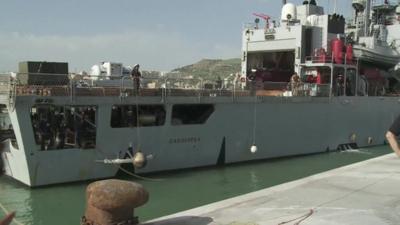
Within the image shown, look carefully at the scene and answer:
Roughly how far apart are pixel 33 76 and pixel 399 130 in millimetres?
11602

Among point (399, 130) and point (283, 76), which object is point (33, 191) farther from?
point (283, 76)

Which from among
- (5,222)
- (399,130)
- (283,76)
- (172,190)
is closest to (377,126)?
(283,76)

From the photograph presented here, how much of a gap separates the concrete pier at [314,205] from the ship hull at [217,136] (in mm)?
7284

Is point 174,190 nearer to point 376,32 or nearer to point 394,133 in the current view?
point 394,133

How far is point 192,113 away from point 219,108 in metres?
1.01

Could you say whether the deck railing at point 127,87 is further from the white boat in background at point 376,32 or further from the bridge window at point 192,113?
the white boat in background at point 376,32

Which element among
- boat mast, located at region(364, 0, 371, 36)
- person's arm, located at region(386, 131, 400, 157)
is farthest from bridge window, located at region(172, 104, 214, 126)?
boat mast, located at region(364, 0, 371, 36)

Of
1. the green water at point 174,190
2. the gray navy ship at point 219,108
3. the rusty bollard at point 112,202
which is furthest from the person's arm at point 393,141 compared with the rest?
the gray navy ship at point 219,108

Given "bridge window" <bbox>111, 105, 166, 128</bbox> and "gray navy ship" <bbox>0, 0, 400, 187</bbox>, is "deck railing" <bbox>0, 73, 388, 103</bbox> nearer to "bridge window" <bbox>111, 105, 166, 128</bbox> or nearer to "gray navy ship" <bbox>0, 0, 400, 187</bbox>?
"gray navy ship" <bbox>0, 0, 400, 187</bbox>

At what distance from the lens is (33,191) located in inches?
558

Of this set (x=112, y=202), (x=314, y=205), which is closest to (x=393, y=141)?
(x=314, y=205)

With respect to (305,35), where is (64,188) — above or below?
below

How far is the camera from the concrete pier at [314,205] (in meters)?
7.13

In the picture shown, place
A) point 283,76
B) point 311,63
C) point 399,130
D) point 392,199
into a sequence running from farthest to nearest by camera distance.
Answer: point 283,76, point 311,63, point 392,199, point 399,130
